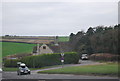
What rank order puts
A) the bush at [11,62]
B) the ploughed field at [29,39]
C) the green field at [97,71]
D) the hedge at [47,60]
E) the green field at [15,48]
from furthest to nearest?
the ploughed field at [29,39] < the green field at [15,48] < the bush at [11,62] < the hedge at [47,60] < the green field at [97,71]

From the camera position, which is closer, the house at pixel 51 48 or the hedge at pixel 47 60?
the hedge at pixel 47 60

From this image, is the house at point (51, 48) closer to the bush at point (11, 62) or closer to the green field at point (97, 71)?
the bush at point (11, 62)

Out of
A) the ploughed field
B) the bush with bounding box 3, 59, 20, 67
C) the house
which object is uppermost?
the ploughed field

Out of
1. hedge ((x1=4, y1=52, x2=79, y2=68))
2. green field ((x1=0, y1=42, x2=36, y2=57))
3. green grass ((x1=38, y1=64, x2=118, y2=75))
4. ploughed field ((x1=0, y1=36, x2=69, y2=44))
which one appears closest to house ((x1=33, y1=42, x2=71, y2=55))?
green field ((x1=0, y1=42, x2=36, y2=57))

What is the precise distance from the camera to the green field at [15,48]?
84037 mm

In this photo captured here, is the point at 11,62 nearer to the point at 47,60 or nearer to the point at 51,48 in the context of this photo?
the point at 47,60

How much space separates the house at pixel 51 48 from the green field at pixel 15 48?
2.28m

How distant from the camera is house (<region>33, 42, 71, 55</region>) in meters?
90.1

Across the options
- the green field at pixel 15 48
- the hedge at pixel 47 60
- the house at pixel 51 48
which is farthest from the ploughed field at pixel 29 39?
the hedge at pixel 47 60

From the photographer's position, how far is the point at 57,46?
93125 millimetres

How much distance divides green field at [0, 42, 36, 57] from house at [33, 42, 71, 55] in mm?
2285

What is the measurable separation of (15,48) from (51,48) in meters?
12.8

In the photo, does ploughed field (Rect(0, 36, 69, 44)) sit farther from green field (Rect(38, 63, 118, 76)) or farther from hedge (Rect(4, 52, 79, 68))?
green field (Rect(38, 63, 118, 76))

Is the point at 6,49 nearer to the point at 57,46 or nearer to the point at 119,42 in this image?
the point at 57,46
